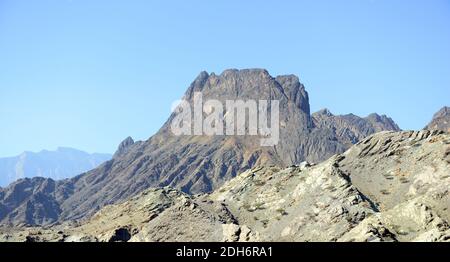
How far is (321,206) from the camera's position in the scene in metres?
63.3

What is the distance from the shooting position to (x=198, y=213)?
6769 centimetres

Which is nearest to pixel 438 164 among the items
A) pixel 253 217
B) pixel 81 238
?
pixel 253 217

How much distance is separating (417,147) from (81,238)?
39.5m

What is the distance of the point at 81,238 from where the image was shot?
69.6 meters

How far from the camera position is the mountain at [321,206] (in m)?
56.3

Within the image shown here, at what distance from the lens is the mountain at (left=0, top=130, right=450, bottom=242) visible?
185 feet

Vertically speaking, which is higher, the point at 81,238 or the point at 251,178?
the point at 251,178

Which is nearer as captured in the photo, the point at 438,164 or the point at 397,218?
the point at 397,218
